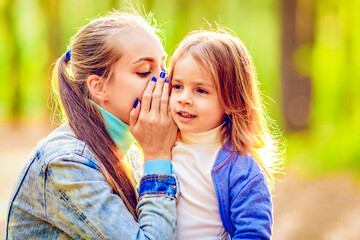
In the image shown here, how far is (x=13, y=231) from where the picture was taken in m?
2.41

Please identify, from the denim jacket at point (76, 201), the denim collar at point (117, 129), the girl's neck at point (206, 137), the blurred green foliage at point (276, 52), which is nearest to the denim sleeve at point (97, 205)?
the denim jacket at point (76, 201)

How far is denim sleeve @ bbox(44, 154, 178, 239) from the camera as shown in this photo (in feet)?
7.01

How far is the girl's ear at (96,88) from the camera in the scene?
259 cm

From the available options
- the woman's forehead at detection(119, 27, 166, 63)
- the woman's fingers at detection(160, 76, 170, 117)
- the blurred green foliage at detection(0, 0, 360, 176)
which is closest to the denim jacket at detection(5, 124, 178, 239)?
the woman's fingers at detection(160, 76, 170, 117)

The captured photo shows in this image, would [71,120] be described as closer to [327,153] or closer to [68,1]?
[327,153]

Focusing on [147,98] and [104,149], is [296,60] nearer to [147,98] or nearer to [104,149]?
[147,98]

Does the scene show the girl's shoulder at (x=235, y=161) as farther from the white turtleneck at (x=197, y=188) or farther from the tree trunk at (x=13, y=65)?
the tree trunk at (x=13, y=65)

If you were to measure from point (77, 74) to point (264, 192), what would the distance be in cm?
116

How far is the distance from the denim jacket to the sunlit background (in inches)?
40.8

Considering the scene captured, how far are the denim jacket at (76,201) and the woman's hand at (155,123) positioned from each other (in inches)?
6.7

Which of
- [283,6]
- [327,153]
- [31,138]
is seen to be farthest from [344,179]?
[31,138]

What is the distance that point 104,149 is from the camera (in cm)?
245

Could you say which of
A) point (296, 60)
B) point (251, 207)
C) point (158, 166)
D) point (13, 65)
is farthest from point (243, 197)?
point (13, 65)

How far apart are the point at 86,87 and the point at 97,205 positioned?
0.73 meters
